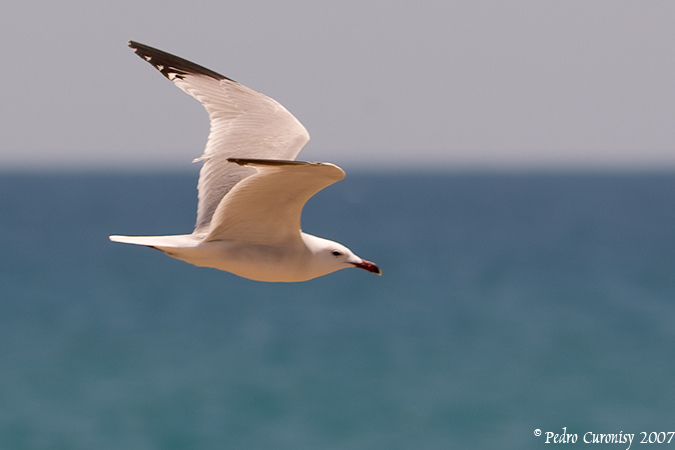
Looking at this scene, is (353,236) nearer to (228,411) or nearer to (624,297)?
(624,297)

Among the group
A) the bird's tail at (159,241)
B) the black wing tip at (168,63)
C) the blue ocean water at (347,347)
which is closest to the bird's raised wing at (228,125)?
the black wing tip at (168,63)

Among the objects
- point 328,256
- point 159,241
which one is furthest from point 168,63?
point 328,256

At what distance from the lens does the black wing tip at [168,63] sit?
801 cm

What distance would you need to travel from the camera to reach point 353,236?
252 ft

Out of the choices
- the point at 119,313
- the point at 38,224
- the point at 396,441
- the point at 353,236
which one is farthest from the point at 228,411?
the point at 38,224

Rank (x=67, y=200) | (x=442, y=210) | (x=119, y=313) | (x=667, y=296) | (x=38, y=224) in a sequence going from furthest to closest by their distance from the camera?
1. (x=67, y=200)
2. (x=442, y=210)
3. (x=38, y=224)
4. (x=667, y=296)
5. (x=119, y=313)

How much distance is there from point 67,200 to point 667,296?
98151 millimetres

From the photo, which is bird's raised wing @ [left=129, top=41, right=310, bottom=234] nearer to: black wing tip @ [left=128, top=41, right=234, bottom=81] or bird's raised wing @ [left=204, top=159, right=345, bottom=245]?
black wing tip @ [left=128, top=41, right=234, bottom=81]

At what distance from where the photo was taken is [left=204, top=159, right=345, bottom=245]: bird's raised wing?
18.4 ft

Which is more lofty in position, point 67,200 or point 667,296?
point 667,296

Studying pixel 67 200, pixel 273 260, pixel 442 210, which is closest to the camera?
pixel 273 260

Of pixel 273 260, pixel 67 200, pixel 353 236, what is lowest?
pixel 67 200

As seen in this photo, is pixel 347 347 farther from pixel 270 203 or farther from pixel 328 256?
pixel 270 203

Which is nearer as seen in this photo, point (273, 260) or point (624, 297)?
point (273, 260)
